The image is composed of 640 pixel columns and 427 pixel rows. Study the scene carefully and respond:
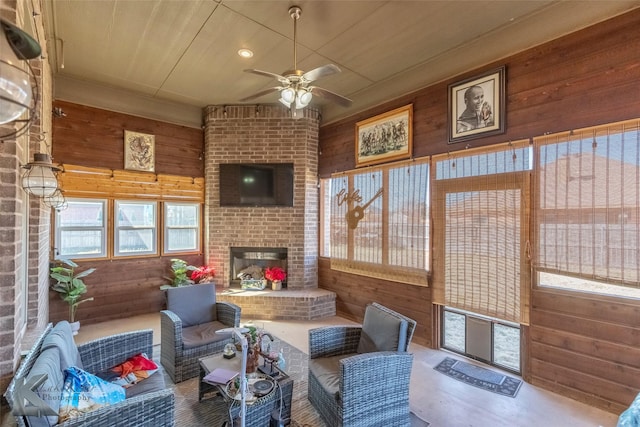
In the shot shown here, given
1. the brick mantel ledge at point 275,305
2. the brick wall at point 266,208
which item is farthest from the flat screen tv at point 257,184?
the brick mantel ledge at point 275,305

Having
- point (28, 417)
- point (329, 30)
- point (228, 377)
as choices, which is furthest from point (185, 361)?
point (329, 30)

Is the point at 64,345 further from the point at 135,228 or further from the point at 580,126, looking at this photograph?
the point at 580,126

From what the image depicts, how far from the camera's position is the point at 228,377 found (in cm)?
208

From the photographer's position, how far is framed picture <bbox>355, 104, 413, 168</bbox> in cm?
392

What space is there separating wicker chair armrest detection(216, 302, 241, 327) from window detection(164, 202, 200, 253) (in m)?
2.04

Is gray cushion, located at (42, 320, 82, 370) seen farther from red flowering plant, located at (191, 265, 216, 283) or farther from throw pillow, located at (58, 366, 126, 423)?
red flowering plant, located at (191, 265, 216, 283)

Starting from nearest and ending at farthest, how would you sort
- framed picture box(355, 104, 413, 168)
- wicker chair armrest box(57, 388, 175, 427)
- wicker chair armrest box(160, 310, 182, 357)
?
1. wicker chair armrest box(57, 388, 175, 427)
2. wicker chair armrest box(160, 310, 182, 357)
3. framed picture box(355, 104, 413, 168)

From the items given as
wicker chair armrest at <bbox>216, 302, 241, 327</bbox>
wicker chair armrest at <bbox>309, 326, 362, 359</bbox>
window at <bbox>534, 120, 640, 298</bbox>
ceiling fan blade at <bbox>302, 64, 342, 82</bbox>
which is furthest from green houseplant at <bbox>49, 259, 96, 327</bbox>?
window at <bbox>534, 120, 640, 298</bbox>

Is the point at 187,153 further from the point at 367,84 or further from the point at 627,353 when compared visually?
the point at 627,353

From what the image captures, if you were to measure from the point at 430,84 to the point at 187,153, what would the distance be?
3943 mm

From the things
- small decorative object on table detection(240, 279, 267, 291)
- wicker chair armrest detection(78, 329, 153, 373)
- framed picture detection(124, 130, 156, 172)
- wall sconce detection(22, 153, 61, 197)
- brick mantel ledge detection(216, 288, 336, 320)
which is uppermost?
framed picture detection(124, 130, 156, 172)

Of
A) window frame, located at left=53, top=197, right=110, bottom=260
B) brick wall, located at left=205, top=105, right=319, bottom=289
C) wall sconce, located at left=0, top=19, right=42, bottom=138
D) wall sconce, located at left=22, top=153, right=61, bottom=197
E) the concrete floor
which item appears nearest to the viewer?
wall sconce, located at left=0, top=19, right=42, bottom=138

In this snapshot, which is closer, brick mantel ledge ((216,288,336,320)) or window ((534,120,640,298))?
window ((534,120,640,298))

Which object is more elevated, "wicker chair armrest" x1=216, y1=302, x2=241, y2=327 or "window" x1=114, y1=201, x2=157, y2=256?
"window" x1=114, y1=201, x2=157, y2=256
